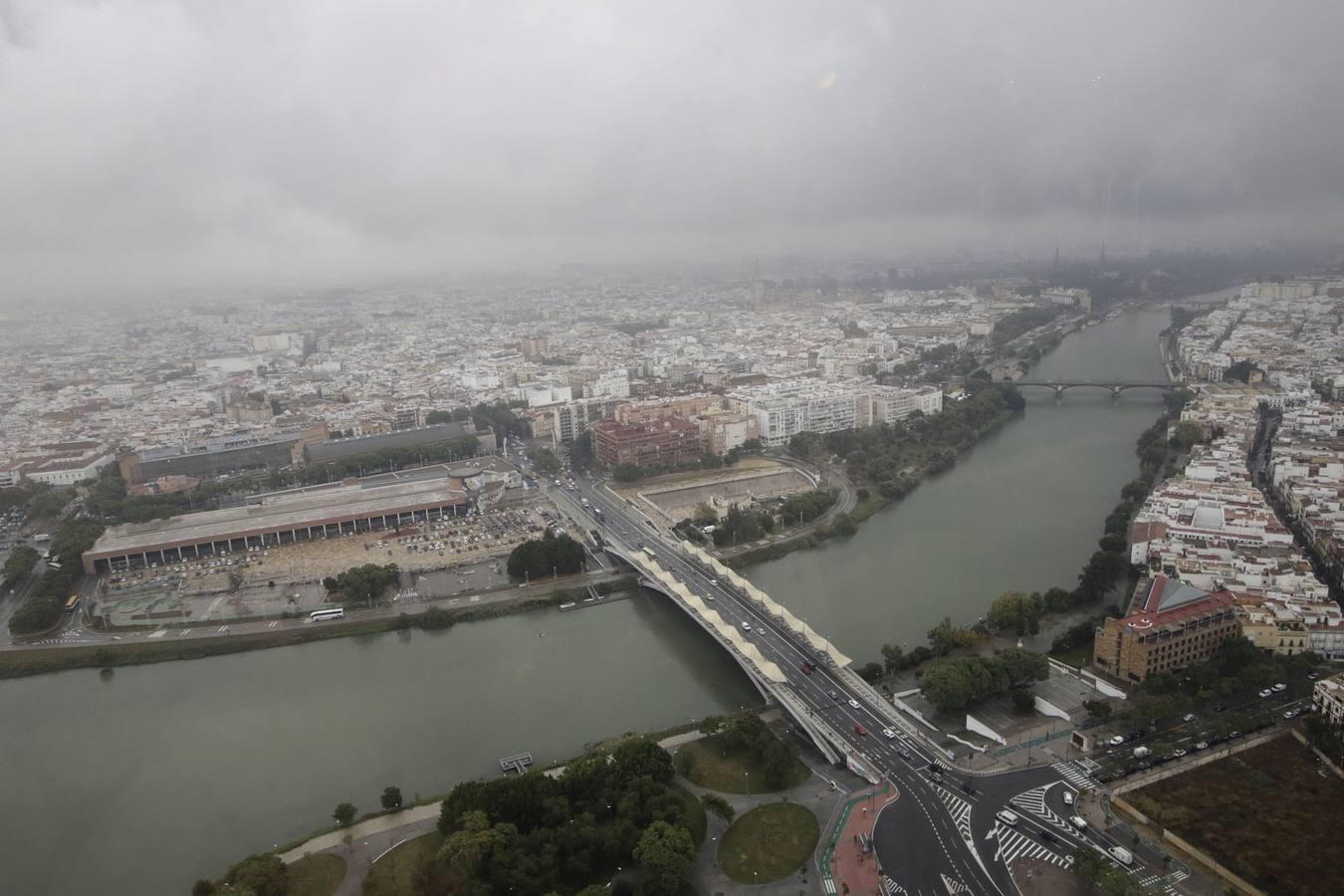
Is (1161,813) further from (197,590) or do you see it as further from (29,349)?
(29,349)

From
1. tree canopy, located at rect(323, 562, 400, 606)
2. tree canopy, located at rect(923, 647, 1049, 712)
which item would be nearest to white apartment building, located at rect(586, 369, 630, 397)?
tree canopy, located at rect(323, 562, 400, 606)

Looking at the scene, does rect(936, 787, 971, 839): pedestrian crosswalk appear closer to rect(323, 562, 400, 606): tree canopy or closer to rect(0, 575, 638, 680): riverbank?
rect(0, 575, 638, 680): riverbank

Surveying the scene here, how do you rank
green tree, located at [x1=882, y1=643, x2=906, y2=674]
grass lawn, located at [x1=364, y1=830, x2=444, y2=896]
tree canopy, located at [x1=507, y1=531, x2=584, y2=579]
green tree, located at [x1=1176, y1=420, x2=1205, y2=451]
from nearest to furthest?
grass lawn, located at [x1=364, y1=830, x2=444, y2=896], green tree, located at [x1=882, y1=643, x2=906, y2=674], tree canopy, located at [x1=507, y1=531, x2=584, y2=579], green tree, located at [x1=1176, y1=420, x2=1205, y2=451]

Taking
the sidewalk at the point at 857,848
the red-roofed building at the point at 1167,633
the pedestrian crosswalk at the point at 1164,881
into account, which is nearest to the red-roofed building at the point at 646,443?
the red-roofed building at the point at 1167,633

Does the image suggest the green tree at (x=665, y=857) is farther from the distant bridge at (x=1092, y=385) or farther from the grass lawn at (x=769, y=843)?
the distant bridge at (x=1092, y=385)

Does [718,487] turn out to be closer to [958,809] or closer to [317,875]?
[958,809]

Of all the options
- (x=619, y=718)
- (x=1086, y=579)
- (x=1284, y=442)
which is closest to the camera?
(x=619, y=718)

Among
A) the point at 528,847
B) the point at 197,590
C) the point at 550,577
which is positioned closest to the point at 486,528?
the point at 550,577
